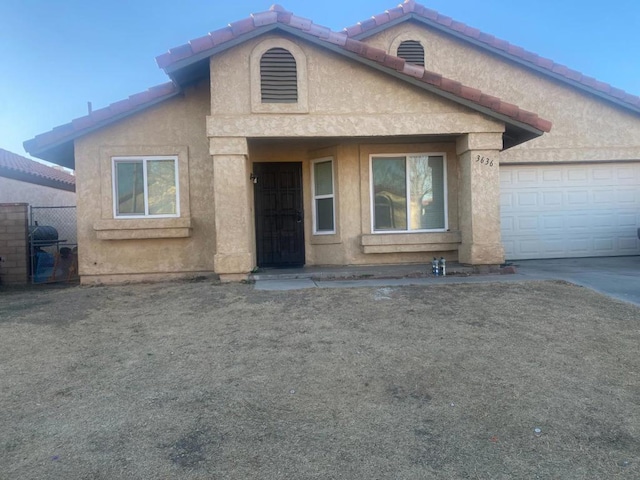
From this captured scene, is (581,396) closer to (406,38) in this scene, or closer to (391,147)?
(391,147)

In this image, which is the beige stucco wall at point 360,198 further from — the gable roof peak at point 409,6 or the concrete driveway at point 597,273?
the gable roof peak at point 409,6

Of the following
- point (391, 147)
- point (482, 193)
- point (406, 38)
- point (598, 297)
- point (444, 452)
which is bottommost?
point (444, 452)

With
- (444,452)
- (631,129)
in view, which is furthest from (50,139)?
(631,129)

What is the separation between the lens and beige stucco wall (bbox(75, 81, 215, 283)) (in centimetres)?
904

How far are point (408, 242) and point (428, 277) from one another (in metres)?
1.32

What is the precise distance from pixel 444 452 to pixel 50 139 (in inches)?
350

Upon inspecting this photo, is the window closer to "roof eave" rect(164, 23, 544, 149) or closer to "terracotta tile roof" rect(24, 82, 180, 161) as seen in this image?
"roof eave" rect(164, 23, 544, 149)

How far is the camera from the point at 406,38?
11500 mm


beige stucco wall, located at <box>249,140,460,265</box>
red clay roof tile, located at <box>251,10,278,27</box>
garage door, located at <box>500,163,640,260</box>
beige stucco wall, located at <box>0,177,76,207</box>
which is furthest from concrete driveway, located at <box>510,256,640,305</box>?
Result: beige stucco wall, located at <box>0,177,76,207</box>

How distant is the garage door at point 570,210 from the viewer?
1128 cm

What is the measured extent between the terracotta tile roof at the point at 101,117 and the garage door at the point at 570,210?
8.05 m

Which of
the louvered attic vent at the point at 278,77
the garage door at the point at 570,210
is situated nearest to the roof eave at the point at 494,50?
the garage door at the point at 570,210

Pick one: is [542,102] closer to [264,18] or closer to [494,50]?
[494,50]

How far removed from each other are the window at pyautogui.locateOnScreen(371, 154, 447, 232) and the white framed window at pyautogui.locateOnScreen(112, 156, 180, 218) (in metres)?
4.14
